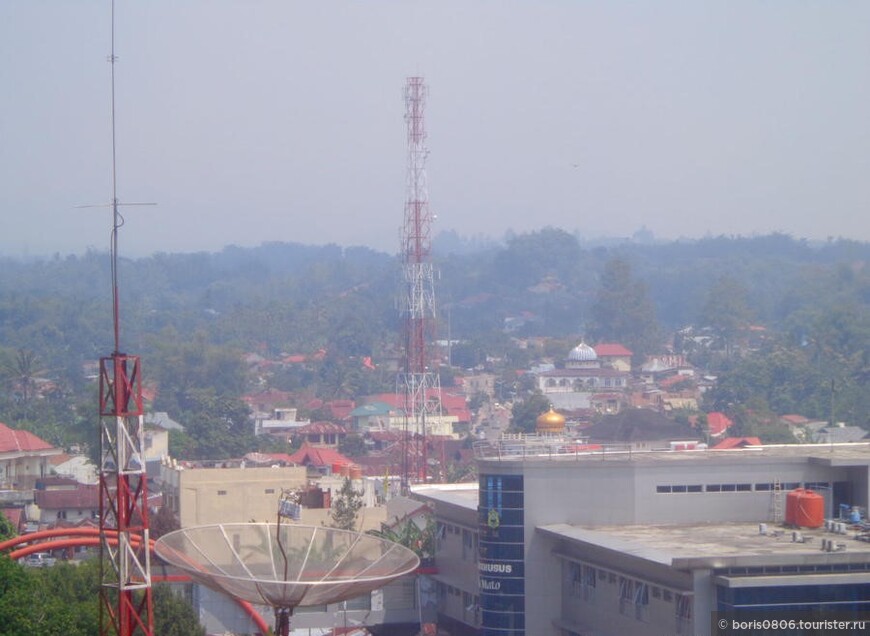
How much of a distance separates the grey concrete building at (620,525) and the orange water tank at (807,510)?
5cm

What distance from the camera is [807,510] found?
15719mm

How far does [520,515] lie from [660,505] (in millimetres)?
1500

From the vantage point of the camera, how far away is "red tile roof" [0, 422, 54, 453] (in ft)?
113

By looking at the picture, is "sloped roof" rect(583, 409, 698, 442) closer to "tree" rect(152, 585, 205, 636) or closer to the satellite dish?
"tree" rect(152, 585, 205, 636)

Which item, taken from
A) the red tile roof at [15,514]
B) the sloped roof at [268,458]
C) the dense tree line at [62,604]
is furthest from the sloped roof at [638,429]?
the dense tree line at [62,604]

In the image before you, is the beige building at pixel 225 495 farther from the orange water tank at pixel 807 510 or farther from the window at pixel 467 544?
the orange water tank at pixel 807 510

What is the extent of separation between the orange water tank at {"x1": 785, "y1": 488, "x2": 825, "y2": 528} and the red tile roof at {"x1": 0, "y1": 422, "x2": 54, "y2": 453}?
22505mm

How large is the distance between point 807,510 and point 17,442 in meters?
23.0

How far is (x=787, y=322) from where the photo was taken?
7356cm

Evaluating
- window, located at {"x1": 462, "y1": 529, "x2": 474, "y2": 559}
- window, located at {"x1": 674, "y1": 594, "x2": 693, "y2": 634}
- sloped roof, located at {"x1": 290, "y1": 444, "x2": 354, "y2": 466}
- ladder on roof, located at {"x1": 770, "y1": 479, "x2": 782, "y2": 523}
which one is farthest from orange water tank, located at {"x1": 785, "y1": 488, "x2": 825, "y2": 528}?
sloped roof, located at {"x1": 290, "y1": 444, "x2": 354, "y2": 466}

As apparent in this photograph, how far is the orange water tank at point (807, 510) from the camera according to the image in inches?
618

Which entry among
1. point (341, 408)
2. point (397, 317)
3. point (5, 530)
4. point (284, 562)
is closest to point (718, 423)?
point (341, 408)

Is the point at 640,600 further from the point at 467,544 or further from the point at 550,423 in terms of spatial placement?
the point at 550,423

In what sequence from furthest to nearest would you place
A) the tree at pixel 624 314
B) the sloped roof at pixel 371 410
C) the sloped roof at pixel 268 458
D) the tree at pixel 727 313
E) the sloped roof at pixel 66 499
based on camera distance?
the tree at pixel 624 314
the tree at pixel 727 313
the sloped roof at pixel 371 410
the sloped roof at pixel 268 458
the sloped roof at pixel 66 499
